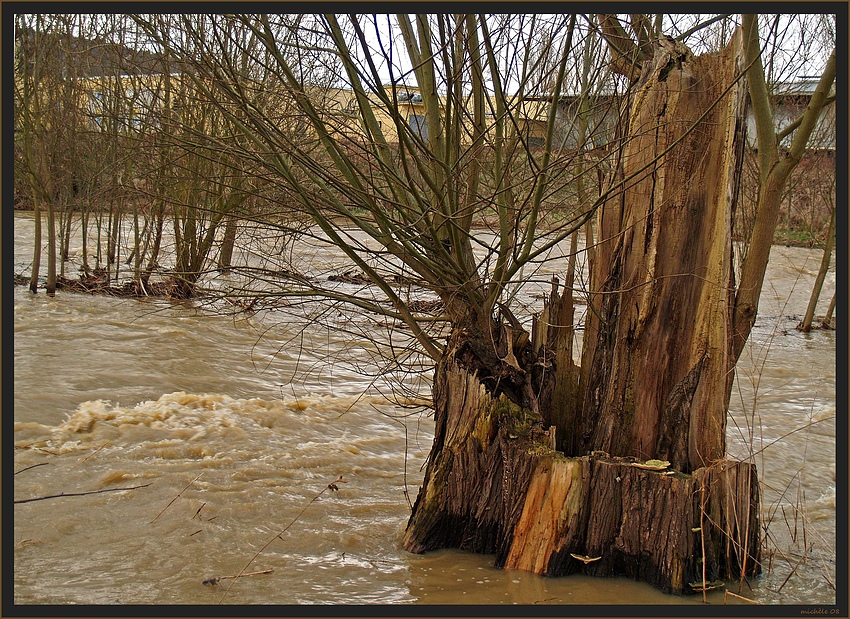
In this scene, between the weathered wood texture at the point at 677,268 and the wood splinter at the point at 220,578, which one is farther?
the weathered wood texture at the point at 677,268

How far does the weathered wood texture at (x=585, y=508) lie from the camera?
12.5ft

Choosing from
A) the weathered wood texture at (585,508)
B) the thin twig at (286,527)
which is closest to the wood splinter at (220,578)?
the thin twig at (286,527)

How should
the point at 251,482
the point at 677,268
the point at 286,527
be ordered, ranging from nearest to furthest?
the point at 677,268 → the point at 286,527 → the point at 251,482

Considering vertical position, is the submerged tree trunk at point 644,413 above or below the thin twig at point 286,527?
above

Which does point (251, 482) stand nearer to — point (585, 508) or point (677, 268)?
point (585, 508)

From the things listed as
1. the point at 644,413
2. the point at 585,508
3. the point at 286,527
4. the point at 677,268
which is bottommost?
the point at 286,527

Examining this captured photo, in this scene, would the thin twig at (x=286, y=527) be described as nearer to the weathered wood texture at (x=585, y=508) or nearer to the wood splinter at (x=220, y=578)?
the wood splinter at (x=220, y=578)

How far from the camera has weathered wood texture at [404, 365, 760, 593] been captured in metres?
3.82

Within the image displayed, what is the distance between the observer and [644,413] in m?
4.25

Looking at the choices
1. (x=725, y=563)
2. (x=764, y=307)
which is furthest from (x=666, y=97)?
(x=764, y=307)

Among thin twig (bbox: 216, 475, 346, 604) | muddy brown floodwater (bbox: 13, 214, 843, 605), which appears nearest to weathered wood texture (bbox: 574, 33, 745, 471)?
muddy brown floodwater (bbox: 13, 214, 843, 605)

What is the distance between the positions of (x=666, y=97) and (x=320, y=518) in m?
3.22

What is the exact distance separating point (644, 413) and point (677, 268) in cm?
81

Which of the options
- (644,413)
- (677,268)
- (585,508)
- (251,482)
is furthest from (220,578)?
(677,268)
